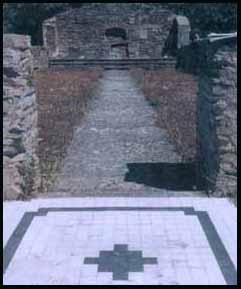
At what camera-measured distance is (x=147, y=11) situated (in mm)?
28375

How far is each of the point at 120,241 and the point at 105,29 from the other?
23.3 m

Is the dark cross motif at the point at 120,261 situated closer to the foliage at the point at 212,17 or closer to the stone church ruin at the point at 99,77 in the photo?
the stone church ruin at the point at 99,77

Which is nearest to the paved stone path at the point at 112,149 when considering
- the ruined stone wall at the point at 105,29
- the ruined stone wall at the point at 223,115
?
the ruined stone wall at the point at 223,115

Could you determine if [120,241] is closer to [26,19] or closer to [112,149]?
[112,149]

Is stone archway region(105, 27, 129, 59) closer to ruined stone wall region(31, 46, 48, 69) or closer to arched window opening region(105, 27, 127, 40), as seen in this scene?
arched window opening region(105, 27, 127, 40)

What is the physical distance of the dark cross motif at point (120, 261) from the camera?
530 centimetres

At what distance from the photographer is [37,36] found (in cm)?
3005

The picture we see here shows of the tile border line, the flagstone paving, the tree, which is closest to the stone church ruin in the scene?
the flagstone paving

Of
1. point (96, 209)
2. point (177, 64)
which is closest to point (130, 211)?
point (96, 209)

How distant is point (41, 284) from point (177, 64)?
1934 centimetres

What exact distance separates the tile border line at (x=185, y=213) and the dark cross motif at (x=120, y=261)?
0.57m

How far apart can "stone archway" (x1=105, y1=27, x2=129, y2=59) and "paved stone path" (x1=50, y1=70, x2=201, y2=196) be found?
41.0 ft

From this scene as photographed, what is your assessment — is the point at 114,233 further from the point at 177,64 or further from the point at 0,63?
the point at 177,64

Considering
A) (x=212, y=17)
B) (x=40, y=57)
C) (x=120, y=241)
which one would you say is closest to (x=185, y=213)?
(x=120, y=241)
